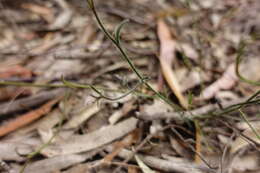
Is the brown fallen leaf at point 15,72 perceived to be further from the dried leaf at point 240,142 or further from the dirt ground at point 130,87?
the dried leaf at point 240,142

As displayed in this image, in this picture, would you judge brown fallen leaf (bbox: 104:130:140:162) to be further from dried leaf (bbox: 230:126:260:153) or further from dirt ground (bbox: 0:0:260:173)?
dried leaf (bbox: 230:126:260:153)

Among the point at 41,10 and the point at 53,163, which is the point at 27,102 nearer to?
the point at 53,163

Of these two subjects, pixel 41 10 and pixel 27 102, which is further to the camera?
pixel 41 10

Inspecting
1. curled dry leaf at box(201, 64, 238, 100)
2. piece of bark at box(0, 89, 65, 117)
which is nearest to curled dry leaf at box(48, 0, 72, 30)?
piece of bark at box(0, 89, 65, 117)

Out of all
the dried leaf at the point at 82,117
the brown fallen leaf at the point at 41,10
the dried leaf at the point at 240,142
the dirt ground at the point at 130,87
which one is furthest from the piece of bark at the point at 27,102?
the dried leaf at the point at 240,142

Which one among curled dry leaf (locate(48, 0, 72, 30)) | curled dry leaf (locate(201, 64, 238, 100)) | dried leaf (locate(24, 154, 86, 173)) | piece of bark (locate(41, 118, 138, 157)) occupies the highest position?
curled dry leaf (locate(48, 0, 72, 30))

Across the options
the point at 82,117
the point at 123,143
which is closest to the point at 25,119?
the point at 82,117

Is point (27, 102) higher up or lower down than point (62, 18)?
lower down

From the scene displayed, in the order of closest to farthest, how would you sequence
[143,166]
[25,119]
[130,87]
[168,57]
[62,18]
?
1. [143,166]
2. [25,119]
3. [130,87]
4. [168,57]
5. [62,18]

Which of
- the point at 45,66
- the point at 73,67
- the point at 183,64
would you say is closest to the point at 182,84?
the point at 183,64
